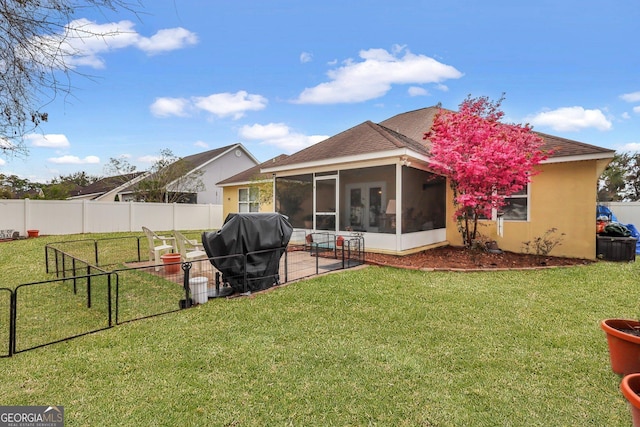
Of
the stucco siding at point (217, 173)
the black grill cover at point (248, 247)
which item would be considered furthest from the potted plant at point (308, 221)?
the stucco siding at point (217, 173)

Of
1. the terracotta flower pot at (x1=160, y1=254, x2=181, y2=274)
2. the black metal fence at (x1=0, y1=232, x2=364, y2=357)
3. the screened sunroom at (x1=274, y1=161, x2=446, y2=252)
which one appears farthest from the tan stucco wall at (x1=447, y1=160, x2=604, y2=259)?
the terracotta flower pot at (x1=160, y1=254, x2=181, y2=274)

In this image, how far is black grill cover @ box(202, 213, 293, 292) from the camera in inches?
209

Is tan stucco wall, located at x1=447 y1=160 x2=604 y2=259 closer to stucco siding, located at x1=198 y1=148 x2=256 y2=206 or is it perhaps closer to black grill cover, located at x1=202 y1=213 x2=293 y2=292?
black grill cover, located at x1=202 y1=213 x2=293 y2=292

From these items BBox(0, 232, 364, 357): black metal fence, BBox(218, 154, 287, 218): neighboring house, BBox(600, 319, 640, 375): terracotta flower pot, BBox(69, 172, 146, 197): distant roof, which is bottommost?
BBox(0, 232, 364, 357): black metal fence

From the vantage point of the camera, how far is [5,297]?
5.40 m

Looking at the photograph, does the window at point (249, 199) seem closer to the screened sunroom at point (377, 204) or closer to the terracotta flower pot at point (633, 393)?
the screened sunroom at point (377, 204)

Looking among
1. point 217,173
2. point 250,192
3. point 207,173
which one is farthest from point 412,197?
point 217,173

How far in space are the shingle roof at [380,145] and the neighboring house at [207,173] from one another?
36.2 feet

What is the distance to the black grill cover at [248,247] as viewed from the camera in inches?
209

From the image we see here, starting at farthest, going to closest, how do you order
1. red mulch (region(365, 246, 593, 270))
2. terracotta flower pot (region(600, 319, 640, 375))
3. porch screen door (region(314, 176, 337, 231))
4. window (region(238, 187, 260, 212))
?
window (region(238, 187, 260, 212)), porch screen door (region(314, 176, 337, 231)), red mulch (region(365, 246, 593, 270)), terracotta flower pot (region(600, 319, 640, 375))

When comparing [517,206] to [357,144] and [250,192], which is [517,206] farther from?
[250,192]

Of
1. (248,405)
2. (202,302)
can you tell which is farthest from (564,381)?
Result: (202,302)

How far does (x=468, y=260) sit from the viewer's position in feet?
26.5

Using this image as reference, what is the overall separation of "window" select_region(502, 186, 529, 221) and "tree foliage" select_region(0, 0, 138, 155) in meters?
10.4
